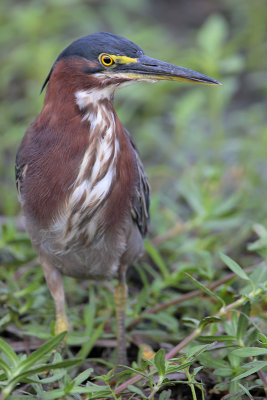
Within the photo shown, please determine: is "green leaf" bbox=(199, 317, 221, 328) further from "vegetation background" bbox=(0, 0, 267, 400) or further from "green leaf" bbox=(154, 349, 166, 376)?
"green leaf" bbox=(154, 349, 166, 376)

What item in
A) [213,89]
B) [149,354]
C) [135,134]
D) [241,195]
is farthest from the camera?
[135,134]

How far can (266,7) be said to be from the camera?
7.86 m

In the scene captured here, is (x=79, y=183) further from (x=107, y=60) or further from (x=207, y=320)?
(x=207, y=320)

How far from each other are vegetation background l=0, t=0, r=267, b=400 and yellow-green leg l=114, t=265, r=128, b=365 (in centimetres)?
8

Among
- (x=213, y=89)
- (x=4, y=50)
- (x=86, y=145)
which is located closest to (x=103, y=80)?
(x=86, y=145)

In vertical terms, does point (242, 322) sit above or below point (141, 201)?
below

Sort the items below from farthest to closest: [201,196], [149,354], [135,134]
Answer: [135,134] < [201,196] < [149,354]

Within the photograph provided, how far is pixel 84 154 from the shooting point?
3.17 meters

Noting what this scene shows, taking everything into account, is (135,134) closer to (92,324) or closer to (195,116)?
(195,116)

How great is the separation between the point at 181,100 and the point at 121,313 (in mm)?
3571

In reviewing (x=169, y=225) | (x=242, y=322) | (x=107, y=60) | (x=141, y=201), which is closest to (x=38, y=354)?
(x=242, y=322)

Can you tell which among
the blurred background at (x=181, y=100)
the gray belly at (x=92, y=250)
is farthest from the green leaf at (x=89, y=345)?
the blurred background at (x=181, y=100)

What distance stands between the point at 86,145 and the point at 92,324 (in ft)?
3.72

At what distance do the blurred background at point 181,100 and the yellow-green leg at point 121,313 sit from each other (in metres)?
0.86
